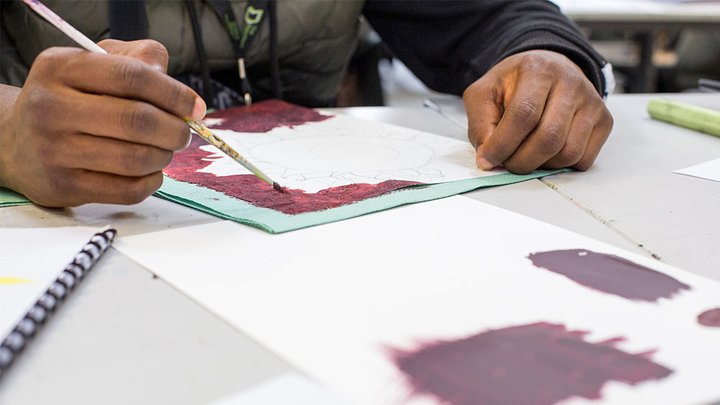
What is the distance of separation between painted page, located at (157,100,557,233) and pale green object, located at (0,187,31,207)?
0.36 feet

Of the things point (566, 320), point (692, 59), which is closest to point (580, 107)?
point (566, 320)

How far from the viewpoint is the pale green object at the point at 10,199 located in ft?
1.91

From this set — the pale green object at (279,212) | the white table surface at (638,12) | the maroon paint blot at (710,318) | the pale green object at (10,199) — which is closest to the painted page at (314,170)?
the pale green object at (279,212)

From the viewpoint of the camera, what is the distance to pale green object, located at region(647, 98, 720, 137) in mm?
925

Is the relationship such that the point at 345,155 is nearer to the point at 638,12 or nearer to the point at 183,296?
the point at 183,296

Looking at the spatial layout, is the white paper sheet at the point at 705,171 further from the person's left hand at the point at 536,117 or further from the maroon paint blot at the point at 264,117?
the maroon paint blot at the point at 264,117

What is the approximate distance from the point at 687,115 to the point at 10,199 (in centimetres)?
82

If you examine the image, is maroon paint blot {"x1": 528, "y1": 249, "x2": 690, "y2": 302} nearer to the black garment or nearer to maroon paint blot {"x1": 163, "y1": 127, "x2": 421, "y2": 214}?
maroon paint blot {"x1": 163, "y1": 127, "x2": 421, "y2": 214}

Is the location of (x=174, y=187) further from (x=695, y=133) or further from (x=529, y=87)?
(x=695, y=133)

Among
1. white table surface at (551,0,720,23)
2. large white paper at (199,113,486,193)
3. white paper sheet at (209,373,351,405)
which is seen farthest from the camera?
white table surface at (551,0,720,23)

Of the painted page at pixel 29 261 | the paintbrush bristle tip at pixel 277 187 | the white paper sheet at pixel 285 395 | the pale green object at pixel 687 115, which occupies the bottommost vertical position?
the pale green object at pixel 687 115

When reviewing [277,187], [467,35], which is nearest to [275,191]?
[277,187]

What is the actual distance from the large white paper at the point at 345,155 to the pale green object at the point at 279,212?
31 mm

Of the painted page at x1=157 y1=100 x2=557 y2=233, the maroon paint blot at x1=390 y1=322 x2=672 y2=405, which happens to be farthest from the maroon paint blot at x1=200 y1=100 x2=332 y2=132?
the maroon paint blot at x1=390 y1=322 x2=672 y2=405
